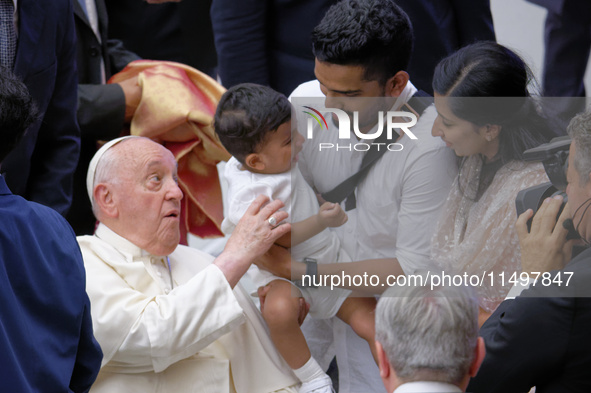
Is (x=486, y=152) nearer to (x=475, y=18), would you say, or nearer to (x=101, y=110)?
(x=475, y=18)

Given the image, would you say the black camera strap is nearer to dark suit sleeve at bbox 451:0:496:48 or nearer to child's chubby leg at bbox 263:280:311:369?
child's chubby leg at bbox 263:280:311:369

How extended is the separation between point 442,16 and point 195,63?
4.74 ft

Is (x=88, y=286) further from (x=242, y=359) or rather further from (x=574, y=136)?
(x=574, y=136)

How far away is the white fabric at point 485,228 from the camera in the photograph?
7.93ft

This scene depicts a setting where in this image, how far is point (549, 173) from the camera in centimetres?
237

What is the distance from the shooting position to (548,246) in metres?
2.32

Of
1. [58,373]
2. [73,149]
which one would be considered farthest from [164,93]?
[58,373]

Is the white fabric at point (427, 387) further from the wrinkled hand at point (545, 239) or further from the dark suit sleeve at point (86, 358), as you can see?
the dark suit sleeve at point (86, 358)

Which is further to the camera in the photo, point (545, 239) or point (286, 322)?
point (286, 322)

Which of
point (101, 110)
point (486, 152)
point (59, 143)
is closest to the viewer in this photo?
point (486, 152)

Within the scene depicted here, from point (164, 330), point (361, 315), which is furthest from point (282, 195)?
point (164, 330)

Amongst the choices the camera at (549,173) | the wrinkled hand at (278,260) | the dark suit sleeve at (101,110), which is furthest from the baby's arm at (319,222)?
the dark suit sleeve at (101,110)

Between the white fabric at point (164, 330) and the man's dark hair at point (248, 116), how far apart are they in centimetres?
41

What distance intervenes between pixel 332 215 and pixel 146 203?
647 mm
